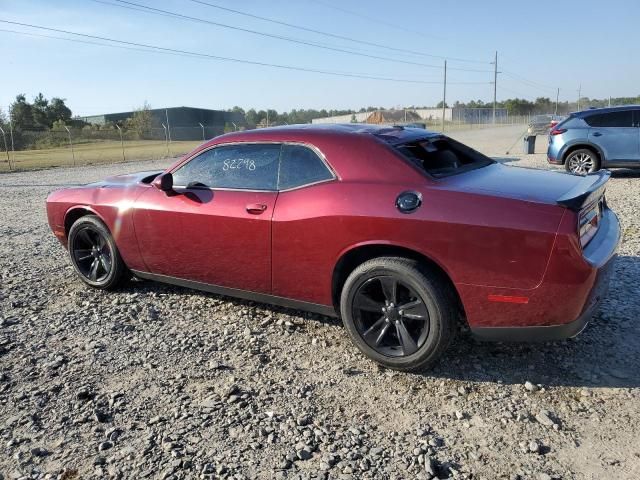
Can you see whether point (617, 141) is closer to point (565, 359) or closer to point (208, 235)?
point (565, 359)

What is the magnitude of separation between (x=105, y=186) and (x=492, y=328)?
12.0ft

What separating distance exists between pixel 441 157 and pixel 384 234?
39.2 inches

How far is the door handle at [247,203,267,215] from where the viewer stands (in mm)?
3664

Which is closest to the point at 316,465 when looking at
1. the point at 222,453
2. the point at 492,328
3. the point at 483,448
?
the point at 222,453

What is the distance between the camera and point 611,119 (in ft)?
36.1

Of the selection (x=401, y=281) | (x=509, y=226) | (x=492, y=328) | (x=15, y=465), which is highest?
(x=509, y=226)

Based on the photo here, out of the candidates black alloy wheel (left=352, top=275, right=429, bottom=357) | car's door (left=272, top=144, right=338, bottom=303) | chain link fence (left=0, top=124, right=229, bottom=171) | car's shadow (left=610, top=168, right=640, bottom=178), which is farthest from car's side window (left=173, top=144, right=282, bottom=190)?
chain link fence (left=0, top=124, right=229, bottom=171)

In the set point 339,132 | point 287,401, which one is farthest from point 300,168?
point 287,401

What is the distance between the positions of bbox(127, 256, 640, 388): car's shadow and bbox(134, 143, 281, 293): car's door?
1.47 metres

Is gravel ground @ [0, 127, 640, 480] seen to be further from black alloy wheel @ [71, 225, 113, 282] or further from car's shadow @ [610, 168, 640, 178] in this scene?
car's shadow @ [610, 168, 640, 178]

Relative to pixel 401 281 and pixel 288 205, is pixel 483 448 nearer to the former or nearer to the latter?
pixel 401 281

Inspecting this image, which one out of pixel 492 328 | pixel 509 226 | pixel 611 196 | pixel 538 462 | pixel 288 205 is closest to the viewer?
pixel 538 462

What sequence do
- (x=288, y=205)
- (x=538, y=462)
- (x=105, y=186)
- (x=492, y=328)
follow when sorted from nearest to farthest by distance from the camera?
1. (x=538, y=462)
2. (x=492, y=328)
3. (x=288, y=205)
4. (x=105, y=186)

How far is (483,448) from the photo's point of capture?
255cm
